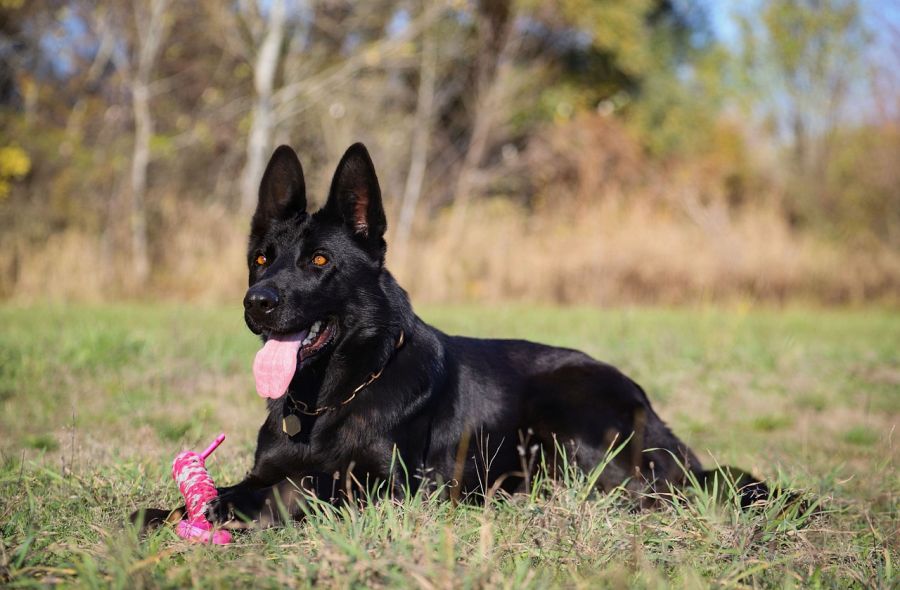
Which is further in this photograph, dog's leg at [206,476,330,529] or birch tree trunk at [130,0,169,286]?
birch tree trunk at [130,0,169,286]

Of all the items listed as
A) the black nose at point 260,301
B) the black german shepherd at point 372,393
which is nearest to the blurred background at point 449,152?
the black german shepherd at point 372,393

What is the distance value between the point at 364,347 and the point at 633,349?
16.7ft

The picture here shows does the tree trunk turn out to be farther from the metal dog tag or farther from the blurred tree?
the metal dog tag

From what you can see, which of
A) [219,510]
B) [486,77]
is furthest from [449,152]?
[219,510]

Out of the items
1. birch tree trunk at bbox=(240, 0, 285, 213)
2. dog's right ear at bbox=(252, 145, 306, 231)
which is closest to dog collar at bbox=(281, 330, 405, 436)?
dog's right ear at bbox=(252, 145, 306, 231)

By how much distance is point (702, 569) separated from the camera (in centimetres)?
255

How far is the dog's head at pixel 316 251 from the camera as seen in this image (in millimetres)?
3264

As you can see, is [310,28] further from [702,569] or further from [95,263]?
[702,569]

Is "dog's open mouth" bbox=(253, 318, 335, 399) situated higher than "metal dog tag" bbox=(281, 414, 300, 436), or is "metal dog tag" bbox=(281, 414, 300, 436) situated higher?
"dog's open mouth" bbox=(253, 318, 335, 399)

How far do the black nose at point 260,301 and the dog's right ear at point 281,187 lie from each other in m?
0.59

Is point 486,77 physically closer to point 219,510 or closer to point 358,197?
point 358,197

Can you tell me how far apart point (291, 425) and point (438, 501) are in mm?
657

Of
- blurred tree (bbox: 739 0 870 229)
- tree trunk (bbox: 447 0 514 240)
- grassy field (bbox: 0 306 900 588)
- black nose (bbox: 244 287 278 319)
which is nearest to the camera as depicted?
grassy field (bbox: 0 306 900 588)

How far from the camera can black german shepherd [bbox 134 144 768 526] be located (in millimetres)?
3215
